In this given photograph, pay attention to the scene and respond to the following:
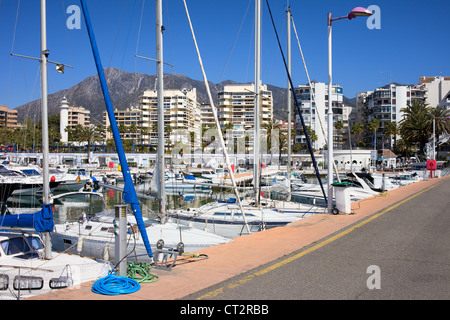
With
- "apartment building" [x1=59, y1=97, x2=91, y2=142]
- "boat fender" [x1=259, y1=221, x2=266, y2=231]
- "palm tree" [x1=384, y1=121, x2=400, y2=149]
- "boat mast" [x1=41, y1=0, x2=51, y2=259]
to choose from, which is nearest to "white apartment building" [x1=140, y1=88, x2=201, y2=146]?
"apartment building" [x1=59, y1=97, x2=91, y2=142]

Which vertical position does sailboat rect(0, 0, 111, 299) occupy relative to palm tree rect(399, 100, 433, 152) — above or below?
below

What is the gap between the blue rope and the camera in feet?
21.8

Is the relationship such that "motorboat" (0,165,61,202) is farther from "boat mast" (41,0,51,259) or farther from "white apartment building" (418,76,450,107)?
"white apartment building" (418,76,450,107)

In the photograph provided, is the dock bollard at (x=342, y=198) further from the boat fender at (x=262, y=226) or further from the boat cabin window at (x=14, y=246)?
the boat cabin window at (x=14, y=246)

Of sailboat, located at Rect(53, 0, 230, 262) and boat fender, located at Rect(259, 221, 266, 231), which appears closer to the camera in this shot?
sailboat, located at Rect(53, 0, 230, 262)

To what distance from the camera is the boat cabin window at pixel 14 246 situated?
39.9ft

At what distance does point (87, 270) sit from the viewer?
33.8ft

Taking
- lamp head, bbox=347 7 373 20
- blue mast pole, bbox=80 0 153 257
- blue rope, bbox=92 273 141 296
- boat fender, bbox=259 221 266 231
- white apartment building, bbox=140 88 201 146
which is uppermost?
white apartment building, bbox=140 88 201 146

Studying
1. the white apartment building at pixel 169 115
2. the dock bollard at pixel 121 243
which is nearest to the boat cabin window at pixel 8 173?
the dock bollard at pixel 121 243

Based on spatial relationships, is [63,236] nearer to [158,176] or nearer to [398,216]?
[158,176]

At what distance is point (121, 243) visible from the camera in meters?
7.67

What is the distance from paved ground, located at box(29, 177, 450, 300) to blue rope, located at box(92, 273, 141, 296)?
0.42 feet

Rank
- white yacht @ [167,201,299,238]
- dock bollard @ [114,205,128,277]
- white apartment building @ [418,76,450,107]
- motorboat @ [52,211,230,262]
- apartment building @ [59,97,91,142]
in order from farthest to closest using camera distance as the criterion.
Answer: apartment building @ [59,97,91,142], white apartment building @ [418,76,450,107], white yacht @ [167,201,299,238], motorboat @ [52,211,230,262], dock bollard @ [114,205,128,277]

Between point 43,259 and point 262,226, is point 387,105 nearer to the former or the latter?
point 262,226
